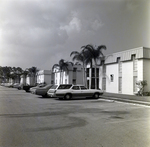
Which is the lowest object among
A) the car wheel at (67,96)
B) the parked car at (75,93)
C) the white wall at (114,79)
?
the car wheel at (67,96)

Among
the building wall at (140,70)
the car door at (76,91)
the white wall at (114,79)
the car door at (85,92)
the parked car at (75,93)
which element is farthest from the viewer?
the white wall at (114,79)

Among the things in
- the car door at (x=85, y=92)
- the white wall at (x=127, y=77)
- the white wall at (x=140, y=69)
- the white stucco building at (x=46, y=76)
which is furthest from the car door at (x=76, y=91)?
the white stucco building at (x=46, y=76)

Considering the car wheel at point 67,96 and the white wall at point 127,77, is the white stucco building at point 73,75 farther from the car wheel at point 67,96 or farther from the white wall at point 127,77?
the car wheel at point 67,96

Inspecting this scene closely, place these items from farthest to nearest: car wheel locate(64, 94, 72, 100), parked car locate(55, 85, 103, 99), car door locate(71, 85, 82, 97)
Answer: car door locate(71, 85, 82, 97) < car wheel locate(64, 94, 72, 100) < parked car locate(55, 85, 103, 99)

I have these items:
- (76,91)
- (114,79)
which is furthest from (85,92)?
(114,79)

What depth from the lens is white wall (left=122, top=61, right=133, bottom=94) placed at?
2702cm

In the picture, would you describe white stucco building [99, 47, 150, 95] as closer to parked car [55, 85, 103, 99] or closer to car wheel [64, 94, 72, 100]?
parked car [55, 85, 103, 99]

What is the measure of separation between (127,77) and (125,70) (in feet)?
3.81

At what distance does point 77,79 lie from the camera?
49.7 metres

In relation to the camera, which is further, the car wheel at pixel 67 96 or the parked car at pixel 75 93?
the car wheel at pixel 67 96

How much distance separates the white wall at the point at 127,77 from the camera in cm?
2702

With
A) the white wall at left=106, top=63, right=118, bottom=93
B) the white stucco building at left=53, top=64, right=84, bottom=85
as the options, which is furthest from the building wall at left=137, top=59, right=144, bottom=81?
the white stucco building at left=53, top=64, right=84, bottom=85

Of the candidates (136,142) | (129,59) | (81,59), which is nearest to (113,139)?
(136,142)

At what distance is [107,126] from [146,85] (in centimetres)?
1872
